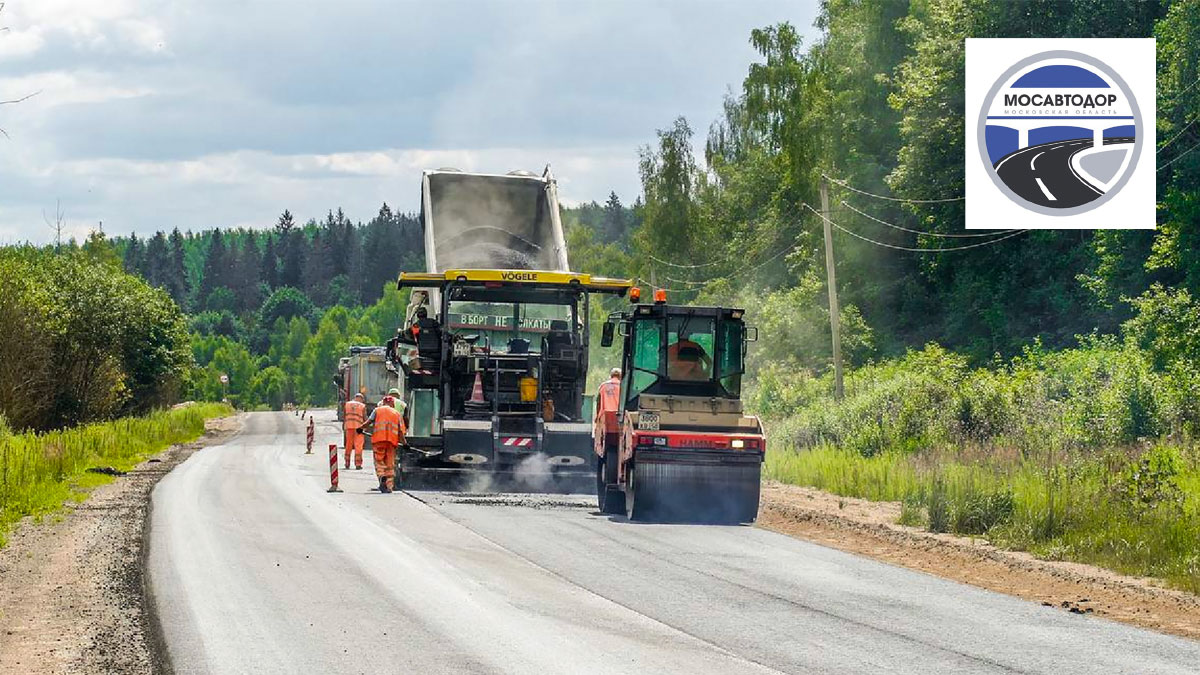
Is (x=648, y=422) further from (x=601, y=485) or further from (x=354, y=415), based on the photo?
(x=354, y=415)

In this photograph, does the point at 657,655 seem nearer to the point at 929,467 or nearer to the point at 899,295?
the point at 929,467

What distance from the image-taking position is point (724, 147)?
81938 millimetres

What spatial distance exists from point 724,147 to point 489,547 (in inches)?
2677

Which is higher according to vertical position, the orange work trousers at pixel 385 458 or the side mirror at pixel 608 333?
the side mirror at pixel 608 333

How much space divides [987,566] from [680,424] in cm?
500

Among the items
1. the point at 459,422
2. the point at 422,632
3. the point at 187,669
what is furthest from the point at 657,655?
the point at 459,422

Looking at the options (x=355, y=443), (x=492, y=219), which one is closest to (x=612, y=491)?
(x=492, y=219)

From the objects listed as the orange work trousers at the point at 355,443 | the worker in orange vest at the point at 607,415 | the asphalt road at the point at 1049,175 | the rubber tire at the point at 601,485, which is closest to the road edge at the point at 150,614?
the orange work trousers at the point at 355,443

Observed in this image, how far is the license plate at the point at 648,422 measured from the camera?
61.5ft

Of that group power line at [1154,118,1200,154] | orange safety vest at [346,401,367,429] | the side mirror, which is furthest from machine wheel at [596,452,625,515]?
power line at [1154,118,1200,154]

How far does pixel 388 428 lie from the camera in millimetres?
23141

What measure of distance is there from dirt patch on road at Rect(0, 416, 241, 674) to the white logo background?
2331 cm

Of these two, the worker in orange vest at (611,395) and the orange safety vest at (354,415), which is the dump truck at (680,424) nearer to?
the worker in orange vest at (611,395)

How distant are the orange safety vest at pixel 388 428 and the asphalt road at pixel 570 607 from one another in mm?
3862
